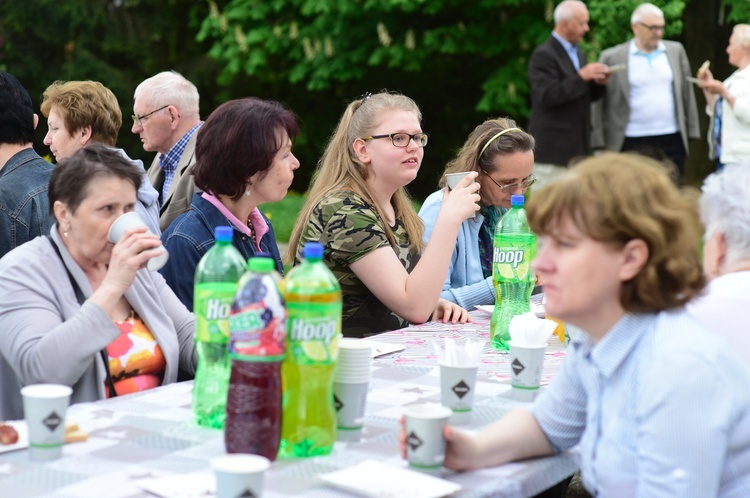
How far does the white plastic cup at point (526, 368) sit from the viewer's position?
2523 millimetres

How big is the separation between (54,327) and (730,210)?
5.64ft

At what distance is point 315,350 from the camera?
6.24 ft

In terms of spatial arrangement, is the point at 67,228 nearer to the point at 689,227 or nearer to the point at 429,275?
the point at 429,275

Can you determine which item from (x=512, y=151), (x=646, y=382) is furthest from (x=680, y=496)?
(x=512, y=151)

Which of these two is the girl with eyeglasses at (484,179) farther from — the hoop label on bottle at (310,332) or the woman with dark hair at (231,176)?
the hoop label on bottle at (310,332)

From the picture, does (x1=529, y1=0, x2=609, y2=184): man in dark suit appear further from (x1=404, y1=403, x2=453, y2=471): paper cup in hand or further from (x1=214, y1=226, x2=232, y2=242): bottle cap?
(x1=404, y1=403, x2=453, y2=471): paper cup in hand

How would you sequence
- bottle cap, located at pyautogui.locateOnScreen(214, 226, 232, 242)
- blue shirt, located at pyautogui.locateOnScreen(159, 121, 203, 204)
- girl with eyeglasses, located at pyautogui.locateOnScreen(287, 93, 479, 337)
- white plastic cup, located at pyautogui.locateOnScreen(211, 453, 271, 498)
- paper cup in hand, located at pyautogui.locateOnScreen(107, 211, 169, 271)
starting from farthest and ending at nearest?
blue shirt, located at pyautogui.locateOnScreen(159, 121, 203, 204)
girl with eyeglasses, located at pyautogui.locateOnScreen(287, 93, 479, 337)
paper cup in hand, located at pyautogui.locateOnScreen(107, 211, 169, 271)
bottle cap, located at pyautogui.locateOnScreen(214, 226, 232, 242)
white plastic cup, located at pyautogui.locateOnScreen(211, 453, 271, 498)

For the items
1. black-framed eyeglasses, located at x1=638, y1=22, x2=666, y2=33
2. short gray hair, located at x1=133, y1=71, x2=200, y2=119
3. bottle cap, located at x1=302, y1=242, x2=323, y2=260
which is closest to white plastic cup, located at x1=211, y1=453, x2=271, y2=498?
bottle cap, located at x1=302, y1=242, x2=323, y2=260

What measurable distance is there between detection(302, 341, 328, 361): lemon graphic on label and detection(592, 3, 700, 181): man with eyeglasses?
25.4 feet

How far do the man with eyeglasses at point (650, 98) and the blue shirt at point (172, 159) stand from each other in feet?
16.0

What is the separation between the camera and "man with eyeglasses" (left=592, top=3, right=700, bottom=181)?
9.17 metres

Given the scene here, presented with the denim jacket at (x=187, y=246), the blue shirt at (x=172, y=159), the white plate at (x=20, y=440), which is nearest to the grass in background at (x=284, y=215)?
the blue shirt at (x=172, y=159)

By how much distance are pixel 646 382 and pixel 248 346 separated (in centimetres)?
74

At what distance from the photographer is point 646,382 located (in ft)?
5.80
